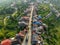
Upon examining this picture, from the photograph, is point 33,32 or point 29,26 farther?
point 29,26

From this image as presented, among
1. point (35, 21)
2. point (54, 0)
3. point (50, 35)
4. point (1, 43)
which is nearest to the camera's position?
point (1, 43)

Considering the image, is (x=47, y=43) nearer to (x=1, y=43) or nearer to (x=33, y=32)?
(x=33, y=32)

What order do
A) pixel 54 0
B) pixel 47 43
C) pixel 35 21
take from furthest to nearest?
pixel 54 0 → pixel 35 21 → pixel 47 43

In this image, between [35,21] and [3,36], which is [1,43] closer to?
[3,36]

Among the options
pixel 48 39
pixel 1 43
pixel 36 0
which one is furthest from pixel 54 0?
pixel 1 43

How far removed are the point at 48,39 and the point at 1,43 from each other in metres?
7.76

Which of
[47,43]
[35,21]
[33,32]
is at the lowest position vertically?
[47,43]

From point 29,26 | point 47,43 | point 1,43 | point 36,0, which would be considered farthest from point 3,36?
point 36,0

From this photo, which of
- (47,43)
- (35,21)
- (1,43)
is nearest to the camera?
(1,43)

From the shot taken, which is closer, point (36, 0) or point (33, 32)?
point (33, 32)

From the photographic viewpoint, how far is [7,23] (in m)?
33.0

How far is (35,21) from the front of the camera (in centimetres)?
3216

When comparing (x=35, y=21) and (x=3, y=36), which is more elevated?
(x=35, y=21)

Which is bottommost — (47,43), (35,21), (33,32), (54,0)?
(47,43)
